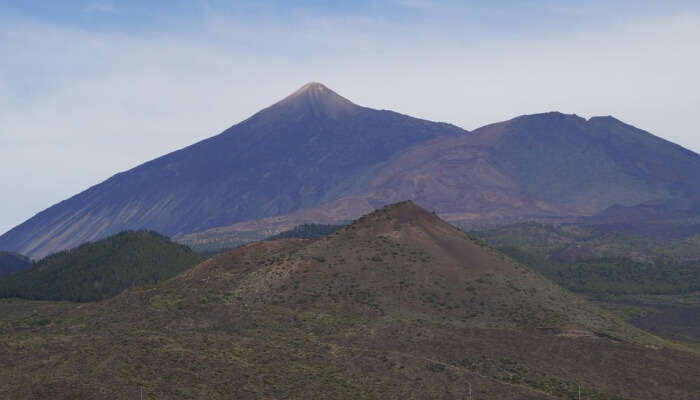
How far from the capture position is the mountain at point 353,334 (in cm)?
8781

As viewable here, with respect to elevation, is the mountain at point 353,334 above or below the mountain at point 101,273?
below

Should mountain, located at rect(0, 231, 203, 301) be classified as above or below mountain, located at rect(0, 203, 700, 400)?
above

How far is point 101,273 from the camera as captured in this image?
184 m

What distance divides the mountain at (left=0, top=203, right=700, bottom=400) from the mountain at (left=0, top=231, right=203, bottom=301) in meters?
21.3

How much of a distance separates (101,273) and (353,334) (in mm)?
90925

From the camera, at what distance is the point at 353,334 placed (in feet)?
361

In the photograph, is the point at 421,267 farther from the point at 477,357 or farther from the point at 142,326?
the point at 142,326

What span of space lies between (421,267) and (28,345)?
200ft

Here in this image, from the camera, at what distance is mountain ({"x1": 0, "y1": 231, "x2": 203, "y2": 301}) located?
577 ft

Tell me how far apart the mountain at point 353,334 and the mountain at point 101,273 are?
21.3 metres

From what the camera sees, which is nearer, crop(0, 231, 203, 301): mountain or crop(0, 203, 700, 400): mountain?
crop(0, 203, 700, 400): mountain

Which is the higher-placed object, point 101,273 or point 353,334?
point 101,273

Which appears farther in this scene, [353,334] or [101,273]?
[101,273]

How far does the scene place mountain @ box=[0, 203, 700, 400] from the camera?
87812mm
